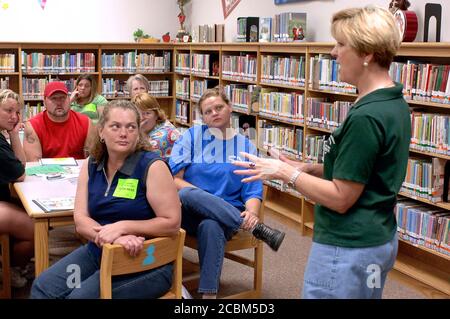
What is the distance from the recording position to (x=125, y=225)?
7.71 ft

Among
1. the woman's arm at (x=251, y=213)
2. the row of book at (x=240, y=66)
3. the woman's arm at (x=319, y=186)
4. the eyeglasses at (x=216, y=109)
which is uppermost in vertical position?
the row of book at (x=240, y=66)

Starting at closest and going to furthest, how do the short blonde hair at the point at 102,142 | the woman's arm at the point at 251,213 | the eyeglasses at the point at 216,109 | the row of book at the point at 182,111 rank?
1. the short blonde hair at the point at 102,142
2. the woman's arm at the point at 251,213
3. the eyeglasses at the point at 216,109
4. the row of book at the point at 182,111

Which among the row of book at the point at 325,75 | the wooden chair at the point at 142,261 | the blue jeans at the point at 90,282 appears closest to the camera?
the wooden chair at the point at 142,261

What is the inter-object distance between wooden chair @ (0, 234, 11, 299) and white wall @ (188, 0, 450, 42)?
3166 mm

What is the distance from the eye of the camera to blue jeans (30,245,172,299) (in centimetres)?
225

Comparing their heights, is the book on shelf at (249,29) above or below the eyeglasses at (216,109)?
above

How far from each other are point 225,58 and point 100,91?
6.65 feet

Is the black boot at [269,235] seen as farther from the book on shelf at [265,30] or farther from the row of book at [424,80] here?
the book on shelf at [265,30]

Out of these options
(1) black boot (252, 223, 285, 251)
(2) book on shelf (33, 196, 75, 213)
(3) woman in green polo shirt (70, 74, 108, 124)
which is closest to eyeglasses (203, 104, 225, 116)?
(1) black boot (252, 223, 285, 251)

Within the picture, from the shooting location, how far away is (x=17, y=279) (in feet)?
11.5

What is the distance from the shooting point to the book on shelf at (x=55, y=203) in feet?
8.89

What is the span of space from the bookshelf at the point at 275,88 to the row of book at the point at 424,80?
0.05m

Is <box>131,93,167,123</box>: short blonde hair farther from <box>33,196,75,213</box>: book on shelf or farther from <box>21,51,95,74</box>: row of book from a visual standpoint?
<box>21,51,95,74</box>: row of book

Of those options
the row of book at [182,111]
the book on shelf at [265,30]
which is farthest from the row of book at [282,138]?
the row of book at [182,111]
